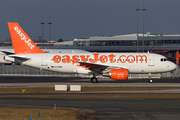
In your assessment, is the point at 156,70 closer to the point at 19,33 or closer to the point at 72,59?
the point at 72,59

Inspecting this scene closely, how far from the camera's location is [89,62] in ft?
150

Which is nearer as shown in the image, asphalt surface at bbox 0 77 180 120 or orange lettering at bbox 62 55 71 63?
asphalt surface at bbox 0 77 180 120

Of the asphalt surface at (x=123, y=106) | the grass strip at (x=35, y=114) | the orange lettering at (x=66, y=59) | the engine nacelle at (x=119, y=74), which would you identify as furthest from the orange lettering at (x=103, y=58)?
the grass strip at (x=35, y=114)

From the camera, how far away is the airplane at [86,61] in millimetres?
45062

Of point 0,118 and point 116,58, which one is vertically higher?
point 116,58

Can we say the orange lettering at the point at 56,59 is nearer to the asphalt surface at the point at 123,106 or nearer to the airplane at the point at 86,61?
the airplane at the point at 86,61

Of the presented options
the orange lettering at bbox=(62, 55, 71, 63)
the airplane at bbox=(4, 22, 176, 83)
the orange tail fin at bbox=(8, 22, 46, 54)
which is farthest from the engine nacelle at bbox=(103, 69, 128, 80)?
the orange tail fin at bbox=(8, 22, 46, 54)

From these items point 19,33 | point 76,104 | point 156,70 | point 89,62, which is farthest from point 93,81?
point 76,104

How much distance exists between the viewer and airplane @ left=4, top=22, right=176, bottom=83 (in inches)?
1774

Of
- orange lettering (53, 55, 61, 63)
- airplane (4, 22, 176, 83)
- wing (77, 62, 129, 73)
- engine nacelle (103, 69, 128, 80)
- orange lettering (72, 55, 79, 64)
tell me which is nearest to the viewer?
engine nacelle (103, 69, 128, 80)

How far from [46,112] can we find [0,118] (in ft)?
11.3

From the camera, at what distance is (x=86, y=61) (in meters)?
45.6

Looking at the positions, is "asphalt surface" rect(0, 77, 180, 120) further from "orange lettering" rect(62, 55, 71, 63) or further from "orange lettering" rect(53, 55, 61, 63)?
"orange lettering" rect(53, 55, 61, 63)

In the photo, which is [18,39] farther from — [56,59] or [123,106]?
[123,106]
